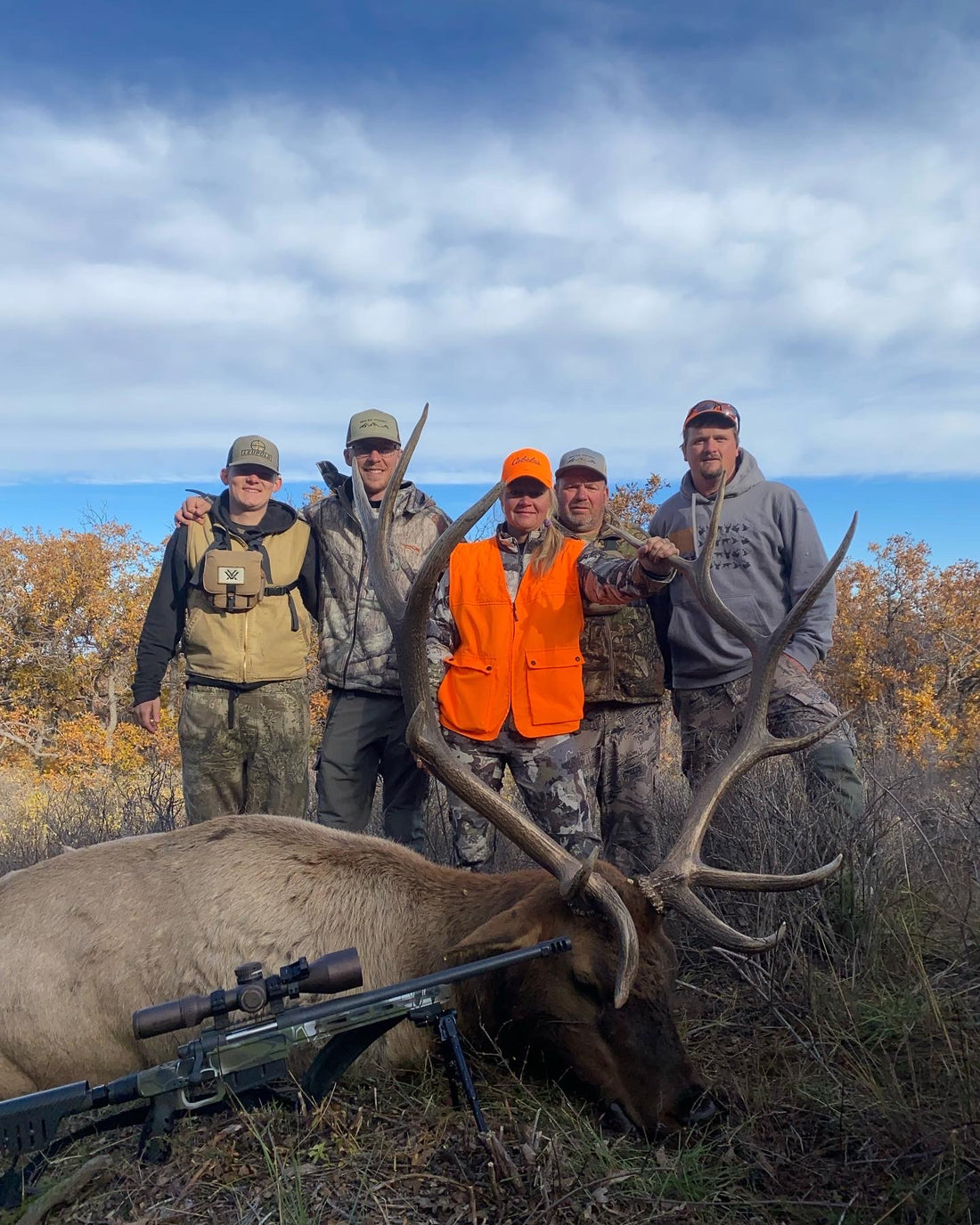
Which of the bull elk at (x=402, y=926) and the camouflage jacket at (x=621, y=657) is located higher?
the camouflage jacket at (x=621, y=657)

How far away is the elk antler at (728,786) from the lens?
3.32 meters

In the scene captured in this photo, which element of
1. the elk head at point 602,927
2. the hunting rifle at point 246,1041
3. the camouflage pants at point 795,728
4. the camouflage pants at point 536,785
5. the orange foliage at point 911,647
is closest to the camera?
the hunting rifle at point 246,1041

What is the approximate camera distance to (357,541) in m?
5.64

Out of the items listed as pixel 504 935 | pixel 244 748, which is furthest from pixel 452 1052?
pixel 244 748

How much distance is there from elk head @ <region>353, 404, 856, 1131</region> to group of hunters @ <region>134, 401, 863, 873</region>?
41.2 inches

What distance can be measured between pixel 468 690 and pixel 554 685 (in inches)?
18.1

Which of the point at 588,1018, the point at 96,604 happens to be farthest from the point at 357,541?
the point at 96,604

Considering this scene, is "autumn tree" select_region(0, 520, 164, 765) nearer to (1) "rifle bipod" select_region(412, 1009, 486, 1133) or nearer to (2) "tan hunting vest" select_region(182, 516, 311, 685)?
(2) "tan hunting vest" select_region(182, 516, 311, 685)

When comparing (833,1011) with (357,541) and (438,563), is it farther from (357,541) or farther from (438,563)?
(357,541)

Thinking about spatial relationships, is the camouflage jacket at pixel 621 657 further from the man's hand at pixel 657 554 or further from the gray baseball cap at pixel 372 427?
the gray baseball cap at pixel 372 427

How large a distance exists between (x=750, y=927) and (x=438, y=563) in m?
2.34

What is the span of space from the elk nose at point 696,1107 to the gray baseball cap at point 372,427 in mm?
4025

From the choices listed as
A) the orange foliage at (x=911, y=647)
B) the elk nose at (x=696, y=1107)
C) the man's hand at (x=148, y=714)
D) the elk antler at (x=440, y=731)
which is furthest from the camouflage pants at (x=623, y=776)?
the orange foliage at (x=911, y=647)

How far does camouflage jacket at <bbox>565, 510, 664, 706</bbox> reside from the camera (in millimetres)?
5125
